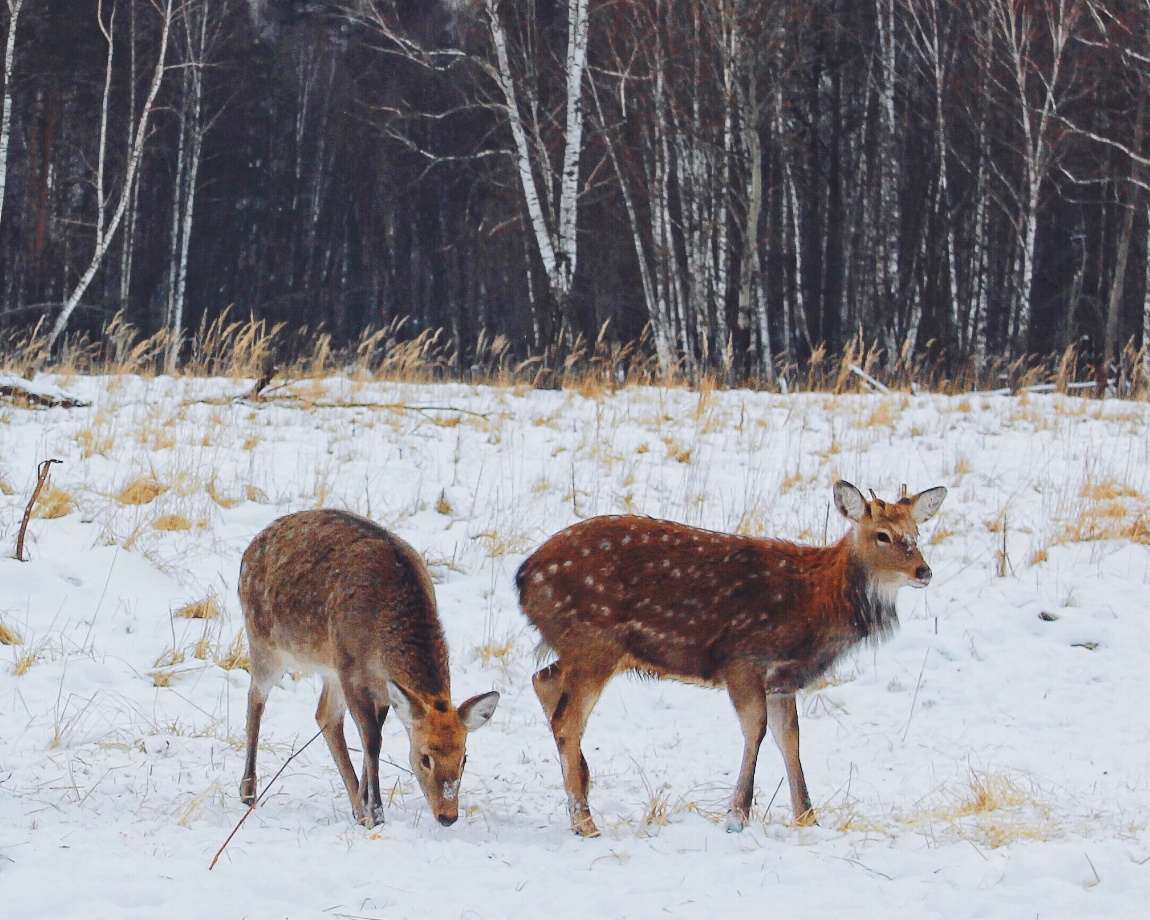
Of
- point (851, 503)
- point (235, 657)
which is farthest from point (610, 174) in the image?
point (851, 503)

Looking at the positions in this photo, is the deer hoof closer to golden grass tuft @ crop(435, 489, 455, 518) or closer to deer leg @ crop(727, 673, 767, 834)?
deer leg @ crop(727, 673, 767, 834)

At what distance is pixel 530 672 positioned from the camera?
7.27m

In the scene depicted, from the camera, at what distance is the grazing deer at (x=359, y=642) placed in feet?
15.4

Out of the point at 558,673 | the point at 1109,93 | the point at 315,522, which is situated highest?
the point at 1109,93

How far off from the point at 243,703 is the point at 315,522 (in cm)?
156

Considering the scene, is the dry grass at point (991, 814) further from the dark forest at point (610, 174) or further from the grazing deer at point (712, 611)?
the dark forest at point (610, 174)

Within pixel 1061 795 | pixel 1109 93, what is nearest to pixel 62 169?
pixel 1109 93

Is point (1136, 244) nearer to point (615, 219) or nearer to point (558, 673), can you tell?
point (615, 219)

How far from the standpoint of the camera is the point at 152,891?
11.8 ft

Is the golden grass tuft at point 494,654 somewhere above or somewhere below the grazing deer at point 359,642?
below

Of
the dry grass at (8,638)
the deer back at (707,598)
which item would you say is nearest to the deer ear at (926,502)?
the deer back at (707,598)

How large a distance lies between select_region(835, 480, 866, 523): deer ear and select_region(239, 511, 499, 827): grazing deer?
2.01 metres

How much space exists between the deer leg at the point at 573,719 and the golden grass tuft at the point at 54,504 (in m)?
4.40

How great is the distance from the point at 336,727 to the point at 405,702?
73cm
